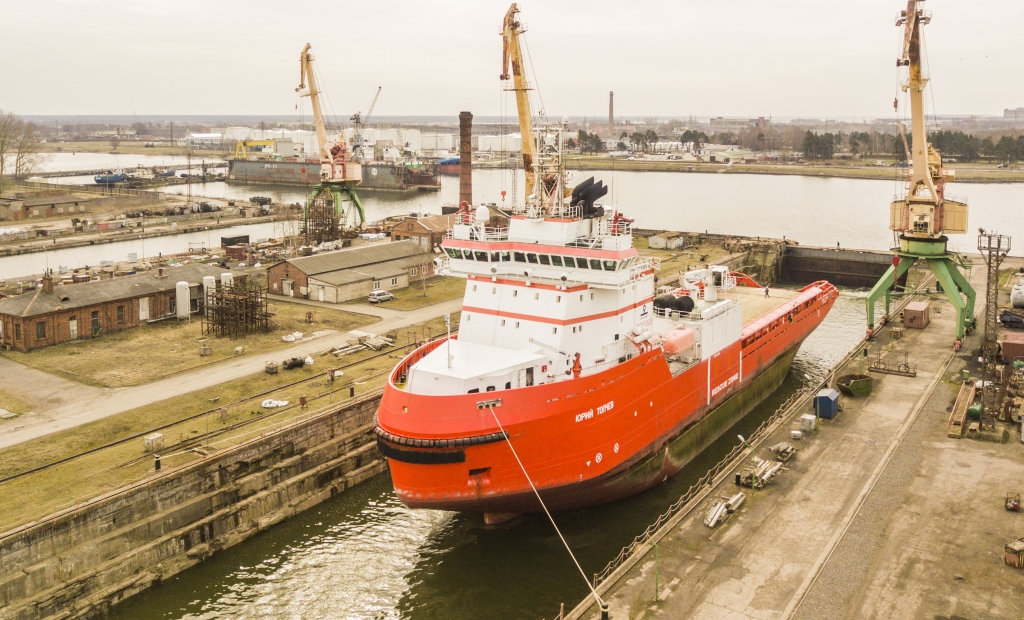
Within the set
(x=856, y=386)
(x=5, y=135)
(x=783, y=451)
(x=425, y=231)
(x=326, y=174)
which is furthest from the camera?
(x=5, y=135)

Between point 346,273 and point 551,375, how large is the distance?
27.5 meters

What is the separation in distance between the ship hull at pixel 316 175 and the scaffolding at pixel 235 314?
97848 mm

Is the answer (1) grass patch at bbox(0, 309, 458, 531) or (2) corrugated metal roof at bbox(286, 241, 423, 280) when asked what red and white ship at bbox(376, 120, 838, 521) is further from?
(2) corrugated metal roof at bbox(286, 241, 423, 280)

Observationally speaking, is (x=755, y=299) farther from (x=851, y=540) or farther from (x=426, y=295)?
(x=851, y=540)

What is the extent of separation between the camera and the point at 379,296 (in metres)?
46.5

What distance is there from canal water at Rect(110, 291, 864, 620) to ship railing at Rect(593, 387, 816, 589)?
79 cm

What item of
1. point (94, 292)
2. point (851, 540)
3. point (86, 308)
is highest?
point (94, 292)

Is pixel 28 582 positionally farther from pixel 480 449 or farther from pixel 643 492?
pixel 643 492

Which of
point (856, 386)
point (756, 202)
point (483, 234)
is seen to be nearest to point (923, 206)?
point (856, 386)

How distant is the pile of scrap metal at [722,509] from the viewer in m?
21.1

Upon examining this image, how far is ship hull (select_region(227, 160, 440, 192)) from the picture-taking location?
453 ft

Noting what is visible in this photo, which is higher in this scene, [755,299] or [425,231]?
[425,231]

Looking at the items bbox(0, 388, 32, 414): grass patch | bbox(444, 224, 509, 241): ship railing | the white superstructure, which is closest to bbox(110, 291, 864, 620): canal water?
the white superstructure

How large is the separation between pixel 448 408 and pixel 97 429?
42.5 ft
